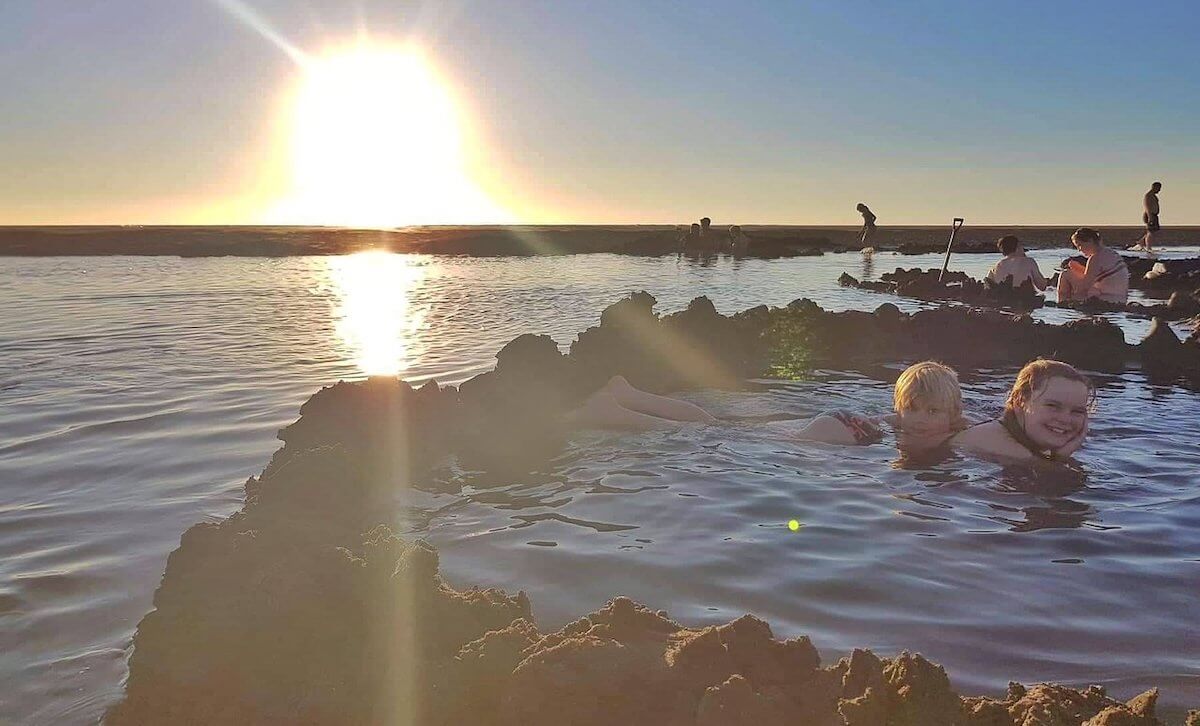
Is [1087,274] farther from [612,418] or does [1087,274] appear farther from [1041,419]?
[612,418]

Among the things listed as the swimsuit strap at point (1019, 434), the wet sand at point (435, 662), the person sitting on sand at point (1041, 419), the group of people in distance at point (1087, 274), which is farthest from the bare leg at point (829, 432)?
the group of people in distance at point (1087, 274)

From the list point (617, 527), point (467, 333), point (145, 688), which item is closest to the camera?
point (145, 688)

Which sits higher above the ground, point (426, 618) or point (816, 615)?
point (426, 618)

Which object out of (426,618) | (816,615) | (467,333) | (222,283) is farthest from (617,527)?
(222,283)

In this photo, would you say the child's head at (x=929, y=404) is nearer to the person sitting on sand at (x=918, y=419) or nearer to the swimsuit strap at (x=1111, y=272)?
the person sitting on sand at (x=918, y=419)

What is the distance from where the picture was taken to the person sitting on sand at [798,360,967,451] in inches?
290

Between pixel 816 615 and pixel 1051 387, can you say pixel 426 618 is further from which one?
pixel 1051 387

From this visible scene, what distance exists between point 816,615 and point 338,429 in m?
4.50

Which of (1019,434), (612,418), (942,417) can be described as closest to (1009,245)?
(942,417)

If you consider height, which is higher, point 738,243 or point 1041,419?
point 738,243

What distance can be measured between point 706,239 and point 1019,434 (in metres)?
47.2

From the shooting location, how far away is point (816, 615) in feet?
13.2

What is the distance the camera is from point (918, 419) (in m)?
7.43

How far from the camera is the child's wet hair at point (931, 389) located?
7348 mm
